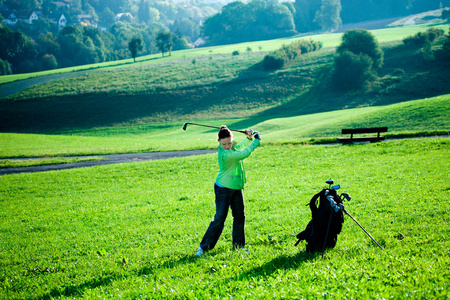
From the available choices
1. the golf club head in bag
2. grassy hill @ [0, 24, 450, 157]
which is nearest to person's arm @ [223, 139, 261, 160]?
the golf club head in bag

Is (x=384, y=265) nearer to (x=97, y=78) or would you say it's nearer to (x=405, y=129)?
(x=405, y=129)

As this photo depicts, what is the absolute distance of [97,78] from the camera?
8450 cm

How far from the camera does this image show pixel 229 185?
7.20 metres

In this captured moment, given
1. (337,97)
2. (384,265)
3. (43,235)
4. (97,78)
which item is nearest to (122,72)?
(97,78)

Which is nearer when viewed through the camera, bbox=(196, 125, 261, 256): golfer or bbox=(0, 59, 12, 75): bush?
bbox=(196, 125, 261, 256): golfer

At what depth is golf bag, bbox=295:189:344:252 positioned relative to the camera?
21.2 ft

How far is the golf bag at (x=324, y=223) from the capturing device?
6.47 m

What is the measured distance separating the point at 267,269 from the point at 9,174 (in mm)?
21240

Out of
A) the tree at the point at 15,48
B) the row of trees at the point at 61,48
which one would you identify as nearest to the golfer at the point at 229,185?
the row of trees at the point at 61,48

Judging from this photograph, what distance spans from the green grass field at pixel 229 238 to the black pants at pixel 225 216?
37cm

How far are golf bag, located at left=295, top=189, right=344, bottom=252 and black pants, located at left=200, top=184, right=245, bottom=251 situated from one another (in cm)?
145

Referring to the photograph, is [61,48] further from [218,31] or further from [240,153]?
[240,153]

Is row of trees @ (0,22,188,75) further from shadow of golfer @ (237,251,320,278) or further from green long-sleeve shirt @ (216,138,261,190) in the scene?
shadow of golfer @ (237,251,320,278)

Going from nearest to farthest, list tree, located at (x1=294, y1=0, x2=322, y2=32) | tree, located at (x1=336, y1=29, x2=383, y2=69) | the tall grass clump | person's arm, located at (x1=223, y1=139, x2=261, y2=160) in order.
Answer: person's arm, located at (x1=223, y1=139, x2=261, y2=160) → tree, located at (x1=336, y1=29, x2=383, y2=69) → the tall grass clump → tree, located at (x1=294, y1=0, x2=322, y2=32)
